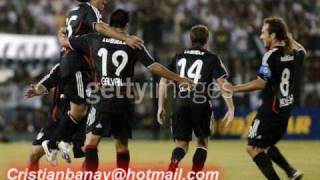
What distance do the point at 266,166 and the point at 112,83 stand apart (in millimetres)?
2249

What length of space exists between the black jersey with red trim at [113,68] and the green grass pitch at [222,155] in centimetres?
259

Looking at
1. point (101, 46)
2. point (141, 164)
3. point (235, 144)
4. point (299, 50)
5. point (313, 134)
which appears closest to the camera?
point (101, 46)

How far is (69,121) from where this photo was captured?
12.3 metres

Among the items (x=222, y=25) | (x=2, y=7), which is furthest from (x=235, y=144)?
(x=2, y=7)

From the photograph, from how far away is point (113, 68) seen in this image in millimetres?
10828

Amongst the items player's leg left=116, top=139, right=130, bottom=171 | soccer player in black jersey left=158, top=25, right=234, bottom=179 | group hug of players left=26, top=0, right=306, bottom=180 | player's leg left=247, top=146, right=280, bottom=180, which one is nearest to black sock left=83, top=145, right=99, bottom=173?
group hug of players left=26, top=0, right=306, bottom=180

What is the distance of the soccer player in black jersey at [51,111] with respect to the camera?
40.2 ft

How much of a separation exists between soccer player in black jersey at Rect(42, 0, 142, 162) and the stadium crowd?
10821 mm

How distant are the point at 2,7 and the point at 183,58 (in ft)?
46.7

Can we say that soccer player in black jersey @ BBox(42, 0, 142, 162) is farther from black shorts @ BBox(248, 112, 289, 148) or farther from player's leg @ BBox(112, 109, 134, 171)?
black shorts @ BBox(248, 112, 289, 148)

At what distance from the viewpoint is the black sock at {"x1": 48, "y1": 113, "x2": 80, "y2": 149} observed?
40.2ft

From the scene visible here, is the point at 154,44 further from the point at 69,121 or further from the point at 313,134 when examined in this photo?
the point at 69,121

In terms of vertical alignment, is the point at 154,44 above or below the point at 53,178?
above

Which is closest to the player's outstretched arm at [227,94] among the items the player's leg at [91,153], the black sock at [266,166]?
the black sock at [266,166]
